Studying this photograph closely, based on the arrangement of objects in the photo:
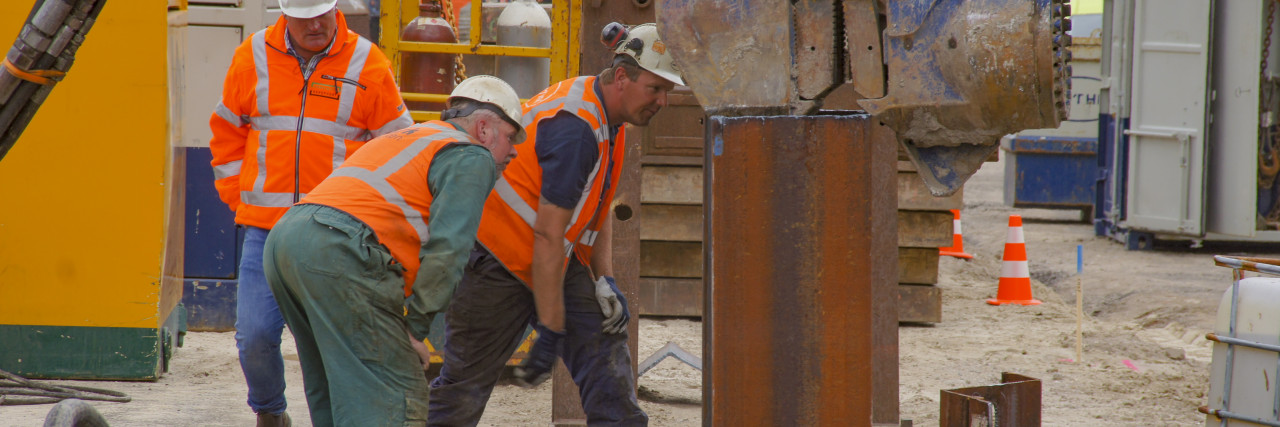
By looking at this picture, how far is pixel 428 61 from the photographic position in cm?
566

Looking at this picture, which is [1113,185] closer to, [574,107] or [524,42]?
[524,42]

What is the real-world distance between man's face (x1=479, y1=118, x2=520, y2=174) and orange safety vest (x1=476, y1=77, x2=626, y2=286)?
0.96 feet

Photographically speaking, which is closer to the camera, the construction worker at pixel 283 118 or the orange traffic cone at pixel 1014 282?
the construction worker at pixel 283 118

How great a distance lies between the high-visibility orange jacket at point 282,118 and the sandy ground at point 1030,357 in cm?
111

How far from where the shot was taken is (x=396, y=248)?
3.12m

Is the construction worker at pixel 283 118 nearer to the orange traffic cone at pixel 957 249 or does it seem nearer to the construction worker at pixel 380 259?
the construction worker at pixel 380 259

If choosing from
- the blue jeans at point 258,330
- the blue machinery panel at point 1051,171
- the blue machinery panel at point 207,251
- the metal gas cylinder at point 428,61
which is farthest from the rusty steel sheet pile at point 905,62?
the blue machinery panel at point 1051,171

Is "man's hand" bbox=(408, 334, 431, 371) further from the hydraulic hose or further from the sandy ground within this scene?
the sandy ground

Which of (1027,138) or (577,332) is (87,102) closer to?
(577,332)

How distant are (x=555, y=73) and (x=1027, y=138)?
7.98 meters

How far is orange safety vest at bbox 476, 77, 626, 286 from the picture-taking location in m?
3.65

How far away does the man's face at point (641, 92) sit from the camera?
12.1 ft

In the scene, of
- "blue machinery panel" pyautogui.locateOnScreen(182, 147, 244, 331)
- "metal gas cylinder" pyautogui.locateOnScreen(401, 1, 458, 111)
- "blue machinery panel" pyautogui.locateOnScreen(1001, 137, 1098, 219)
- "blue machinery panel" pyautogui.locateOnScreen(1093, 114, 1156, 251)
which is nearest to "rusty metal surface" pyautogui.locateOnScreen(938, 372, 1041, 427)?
"metal gas cylinder" pyautogui.locateOnScreen(401, 1, 458, 111)

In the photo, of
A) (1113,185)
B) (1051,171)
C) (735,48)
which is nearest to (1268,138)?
(1113,185)
